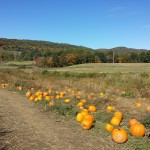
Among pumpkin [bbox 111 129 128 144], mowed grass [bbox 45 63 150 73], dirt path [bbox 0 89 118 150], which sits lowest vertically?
dirt path [bbox 0 89 118 150]

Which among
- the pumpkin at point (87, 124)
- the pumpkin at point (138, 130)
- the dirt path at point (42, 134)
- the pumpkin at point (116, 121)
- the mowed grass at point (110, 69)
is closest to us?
the dirt path at point (42, 134)

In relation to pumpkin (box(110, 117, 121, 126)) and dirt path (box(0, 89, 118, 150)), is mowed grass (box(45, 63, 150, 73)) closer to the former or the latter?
dirt path (box(0, 89, 118, 150))

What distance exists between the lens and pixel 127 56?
103812mm

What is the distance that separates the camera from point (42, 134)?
6383mm

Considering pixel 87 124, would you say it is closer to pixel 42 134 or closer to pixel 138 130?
pixel 42 134

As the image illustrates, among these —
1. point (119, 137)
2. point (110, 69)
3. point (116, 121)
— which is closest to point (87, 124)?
point (116, 121)

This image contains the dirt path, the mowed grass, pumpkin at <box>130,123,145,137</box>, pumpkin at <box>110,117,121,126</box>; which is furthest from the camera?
the mowed grass

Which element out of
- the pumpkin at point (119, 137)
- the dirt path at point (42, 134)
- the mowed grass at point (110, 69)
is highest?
the mowed grass at point (110, 69)

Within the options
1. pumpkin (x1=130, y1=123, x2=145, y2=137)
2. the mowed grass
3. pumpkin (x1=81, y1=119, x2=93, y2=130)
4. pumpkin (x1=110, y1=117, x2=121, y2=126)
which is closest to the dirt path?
pumpkin (x1=81, y1=119, x2=93, y2=130)

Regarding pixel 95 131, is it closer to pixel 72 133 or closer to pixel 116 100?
pixel 72 133

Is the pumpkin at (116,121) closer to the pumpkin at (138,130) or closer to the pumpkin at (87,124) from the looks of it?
the pumpkin at (87,124)

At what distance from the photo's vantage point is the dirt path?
5.52m

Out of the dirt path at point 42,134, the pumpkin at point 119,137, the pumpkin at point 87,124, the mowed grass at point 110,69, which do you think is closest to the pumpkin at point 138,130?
the pumpkin at point 119,137

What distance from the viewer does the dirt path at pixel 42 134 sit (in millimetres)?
5520
